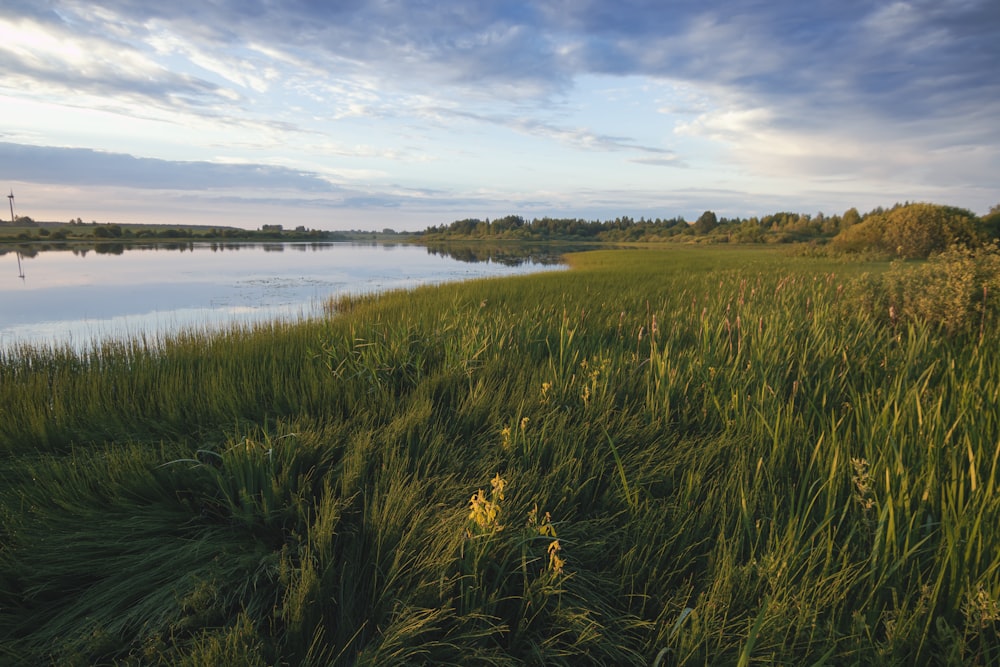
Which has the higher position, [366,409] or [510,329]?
[510,329]

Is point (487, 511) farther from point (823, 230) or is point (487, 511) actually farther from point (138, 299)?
point (823, 230)

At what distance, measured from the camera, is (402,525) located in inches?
82.1

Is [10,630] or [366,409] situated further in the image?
[366,409]

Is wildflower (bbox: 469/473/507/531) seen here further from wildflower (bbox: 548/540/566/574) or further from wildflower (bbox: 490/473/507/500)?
wildflower (bbox: 548/540/566/574)

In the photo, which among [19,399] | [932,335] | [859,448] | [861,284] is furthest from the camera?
[861,284]

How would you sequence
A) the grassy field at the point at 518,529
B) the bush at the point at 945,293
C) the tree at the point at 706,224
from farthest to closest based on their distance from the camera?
1. the tree at the point at 706,224
2. the bush at the point at 945,293
3. the grassy field at the point at 518,529

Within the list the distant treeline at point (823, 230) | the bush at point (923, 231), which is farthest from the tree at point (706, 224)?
the bush at point (923, 231)

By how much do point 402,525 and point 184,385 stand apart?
3619 millimetres

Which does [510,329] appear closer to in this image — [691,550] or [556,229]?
[691,550]

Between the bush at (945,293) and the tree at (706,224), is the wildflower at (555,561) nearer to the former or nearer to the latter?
the bush at (945,293)

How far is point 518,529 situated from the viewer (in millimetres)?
2021

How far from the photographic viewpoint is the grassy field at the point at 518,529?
1.65 meters

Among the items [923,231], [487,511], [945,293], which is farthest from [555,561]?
[923,231]

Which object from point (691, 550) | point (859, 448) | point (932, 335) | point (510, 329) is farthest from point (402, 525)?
point (932, 335)
